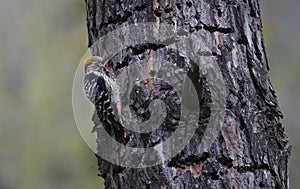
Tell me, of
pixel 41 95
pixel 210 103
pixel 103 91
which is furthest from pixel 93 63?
pixel 41 95

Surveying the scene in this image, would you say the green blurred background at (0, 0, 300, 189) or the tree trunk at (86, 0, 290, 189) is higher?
the green blurred background at (0, 0, 300, 189)

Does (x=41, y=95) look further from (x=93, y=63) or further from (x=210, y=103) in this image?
(x=210, y=103)

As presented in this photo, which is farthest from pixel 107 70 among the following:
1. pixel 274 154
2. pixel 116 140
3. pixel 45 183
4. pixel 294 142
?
pixel 45 183

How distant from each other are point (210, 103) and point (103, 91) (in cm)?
26

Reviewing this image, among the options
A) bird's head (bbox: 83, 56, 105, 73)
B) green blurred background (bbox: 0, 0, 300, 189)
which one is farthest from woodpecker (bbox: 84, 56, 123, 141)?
green blurred background (bbox: 0, 0, 300, 189)

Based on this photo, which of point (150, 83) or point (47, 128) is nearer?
point (150, 83)

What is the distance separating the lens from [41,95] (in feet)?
16.2

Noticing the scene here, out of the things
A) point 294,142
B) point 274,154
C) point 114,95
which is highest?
point 294,142

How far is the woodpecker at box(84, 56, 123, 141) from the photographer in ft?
4.65

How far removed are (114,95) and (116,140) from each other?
0.35ft

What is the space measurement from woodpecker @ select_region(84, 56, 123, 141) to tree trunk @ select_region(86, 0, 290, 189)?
3cm

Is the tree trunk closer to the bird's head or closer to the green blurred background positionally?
the bird's head

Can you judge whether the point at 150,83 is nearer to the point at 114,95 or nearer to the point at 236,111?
the point at 114,95

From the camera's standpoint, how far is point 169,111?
4.45 feet
